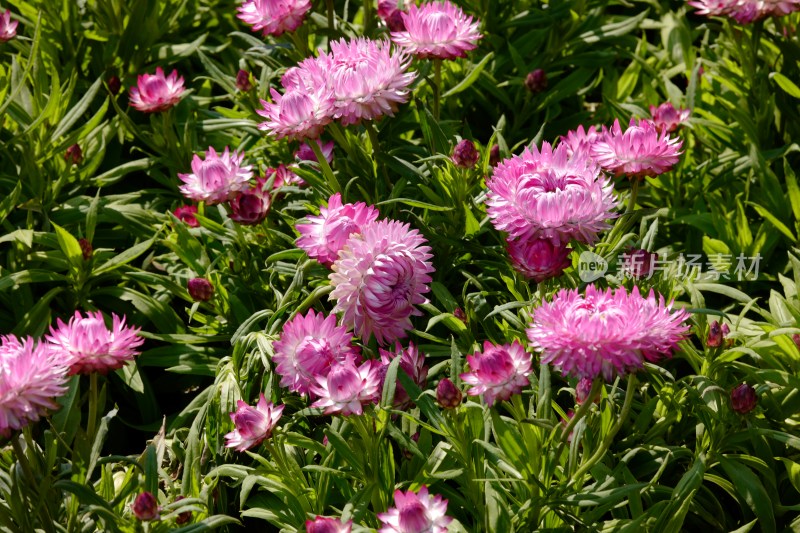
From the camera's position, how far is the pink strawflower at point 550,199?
2127 millimetres

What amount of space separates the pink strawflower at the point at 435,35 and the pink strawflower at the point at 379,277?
690 mm

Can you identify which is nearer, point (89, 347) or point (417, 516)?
point (417, 516)

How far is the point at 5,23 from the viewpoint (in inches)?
132

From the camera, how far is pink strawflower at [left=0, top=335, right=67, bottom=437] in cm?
192

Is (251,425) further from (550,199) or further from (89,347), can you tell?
(550,199)

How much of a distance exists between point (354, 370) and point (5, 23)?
2.03 m

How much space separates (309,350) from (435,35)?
3.36 feet

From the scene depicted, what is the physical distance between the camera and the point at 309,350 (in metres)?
2.19

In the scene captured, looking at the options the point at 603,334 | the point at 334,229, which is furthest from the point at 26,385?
the point at 603,334

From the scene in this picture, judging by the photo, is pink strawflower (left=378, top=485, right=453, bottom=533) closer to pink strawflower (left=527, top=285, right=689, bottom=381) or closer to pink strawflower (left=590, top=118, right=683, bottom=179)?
pink strawflower (left=527, top=285, right=689, bottom=381)

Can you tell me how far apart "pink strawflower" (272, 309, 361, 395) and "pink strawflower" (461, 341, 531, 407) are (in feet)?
0.92

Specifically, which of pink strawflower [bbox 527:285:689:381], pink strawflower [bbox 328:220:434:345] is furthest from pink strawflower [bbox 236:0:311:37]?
pink strawflower [bbox 527:285:689:381]

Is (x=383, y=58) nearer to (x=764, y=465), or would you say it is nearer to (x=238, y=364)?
(x=238, y=364)

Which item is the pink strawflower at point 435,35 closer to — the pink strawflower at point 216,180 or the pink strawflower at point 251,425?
the pink strawflower at point 216,180
